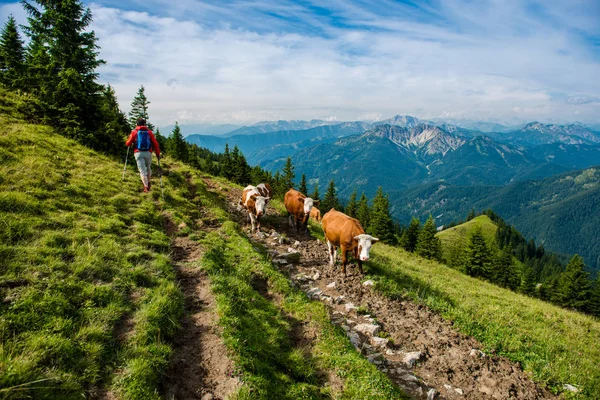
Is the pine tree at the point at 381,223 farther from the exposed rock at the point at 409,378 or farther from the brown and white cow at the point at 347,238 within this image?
the exposed rock at the point at 409,378

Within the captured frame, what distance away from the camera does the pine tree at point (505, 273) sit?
57094 mm

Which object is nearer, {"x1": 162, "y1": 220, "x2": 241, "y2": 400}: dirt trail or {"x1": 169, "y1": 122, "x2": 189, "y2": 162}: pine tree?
{"x1": 162, "y1": 220, "x2": 241, "y2": 400}: dirt trail

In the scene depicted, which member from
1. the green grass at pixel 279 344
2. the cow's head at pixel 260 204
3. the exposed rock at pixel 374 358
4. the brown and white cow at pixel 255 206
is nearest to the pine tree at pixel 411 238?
the brown and white cow at pixel 255 206

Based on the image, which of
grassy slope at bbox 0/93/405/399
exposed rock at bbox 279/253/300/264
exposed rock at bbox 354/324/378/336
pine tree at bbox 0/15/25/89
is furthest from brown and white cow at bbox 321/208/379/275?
pine tree at bbox 0/15/25/89

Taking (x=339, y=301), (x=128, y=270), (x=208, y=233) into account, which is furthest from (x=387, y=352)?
(x=208, y=233)

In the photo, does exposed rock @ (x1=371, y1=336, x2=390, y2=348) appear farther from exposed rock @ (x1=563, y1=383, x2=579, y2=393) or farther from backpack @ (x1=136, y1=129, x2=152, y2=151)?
backpack @ (x1=136, y1=129, x2=152, y2=151)

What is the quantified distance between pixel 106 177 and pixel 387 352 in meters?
14.2

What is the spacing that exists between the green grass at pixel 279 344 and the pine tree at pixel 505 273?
62.7 m

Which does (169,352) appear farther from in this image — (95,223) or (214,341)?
(95,223)

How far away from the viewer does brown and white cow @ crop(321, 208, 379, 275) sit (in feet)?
36.9

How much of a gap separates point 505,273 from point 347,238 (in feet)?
207

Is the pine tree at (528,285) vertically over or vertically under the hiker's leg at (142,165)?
under

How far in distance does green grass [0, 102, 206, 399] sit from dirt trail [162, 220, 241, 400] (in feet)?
0.98

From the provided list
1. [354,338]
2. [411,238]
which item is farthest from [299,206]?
[411,238]
